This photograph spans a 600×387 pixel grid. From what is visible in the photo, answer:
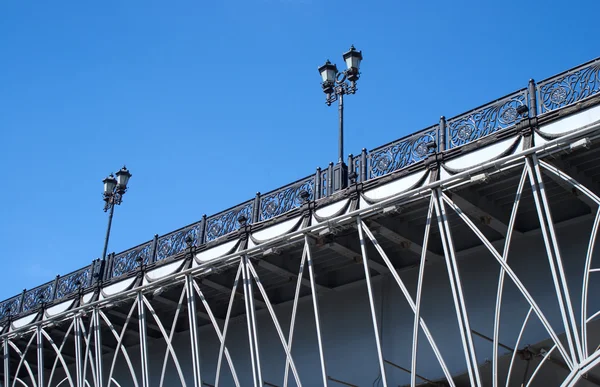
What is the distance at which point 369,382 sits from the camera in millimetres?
17781

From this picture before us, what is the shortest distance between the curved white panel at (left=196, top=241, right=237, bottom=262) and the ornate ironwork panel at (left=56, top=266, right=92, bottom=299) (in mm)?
5347

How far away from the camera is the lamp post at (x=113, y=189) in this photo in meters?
23.7

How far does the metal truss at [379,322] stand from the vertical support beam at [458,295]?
2 cm

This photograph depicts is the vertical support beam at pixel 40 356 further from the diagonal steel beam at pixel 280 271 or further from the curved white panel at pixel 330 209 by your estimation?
the curved white panel at pixel 330 209

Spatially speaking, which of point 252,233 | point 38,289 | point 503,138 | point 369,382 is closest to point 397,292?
point 369,382

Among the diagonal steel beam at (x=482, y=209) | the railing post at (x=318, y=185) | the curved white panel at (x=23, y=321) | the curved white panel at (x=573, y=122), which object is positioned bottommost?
the curved white panel at (x=23, y=321)

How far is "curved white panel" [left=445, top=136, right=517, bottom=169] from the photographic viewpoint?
1417 centimetres

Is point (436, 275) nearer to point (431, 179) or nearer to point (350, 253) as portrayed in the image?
point (350, 253)

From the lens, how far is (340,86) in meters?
18.4

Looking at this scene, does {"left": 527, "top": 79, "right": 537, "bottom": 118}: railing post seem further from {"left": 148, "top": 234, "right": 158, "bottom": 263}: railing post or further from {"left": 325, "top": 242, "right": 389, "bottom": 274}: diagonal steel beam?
{"left": 148, "top": 234, "right": 158, "bottom": 263}: railing post

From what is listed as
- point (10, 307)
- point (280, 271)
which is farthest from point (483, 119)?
point (10, 307)

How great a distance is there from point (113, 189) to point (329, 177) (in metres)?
9.39

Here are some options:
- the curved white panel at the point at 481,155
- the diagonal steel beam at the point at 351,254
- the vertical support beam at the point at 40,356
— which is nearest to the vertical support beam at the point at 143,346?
the vertical support beam at the point at 40,356

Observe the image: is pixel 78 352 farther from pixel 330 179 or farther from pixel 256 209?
pixel 330 179
